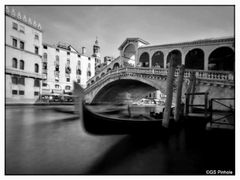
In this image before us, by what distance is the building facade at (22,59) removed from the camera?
9.03 metres

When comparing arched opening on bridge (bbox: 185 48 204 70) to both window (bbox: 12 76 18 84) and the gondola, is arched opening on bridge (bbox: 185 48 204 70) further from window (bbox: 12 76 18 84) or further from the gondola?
window (bbox: 12 76 18 84)

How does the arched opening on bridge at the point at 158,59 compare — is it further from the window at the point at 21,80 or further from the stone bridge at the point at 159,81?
the window at the point at 21,80

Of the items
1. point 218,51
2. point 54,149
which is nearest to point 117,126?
point 54,149

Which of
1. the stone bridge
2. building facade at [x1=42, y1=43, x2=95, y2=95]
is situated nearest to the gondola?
the stone bridge

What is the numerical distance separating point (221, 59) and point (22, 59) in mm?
14429

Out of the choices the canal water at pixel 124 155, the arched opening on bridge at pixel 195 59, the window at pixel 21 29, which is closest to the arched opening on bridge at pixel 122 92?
the arched opening on bridge at pixel 195 59

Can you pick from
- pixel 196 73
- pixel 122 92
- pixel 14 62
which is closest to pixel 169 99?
pixel 196 73

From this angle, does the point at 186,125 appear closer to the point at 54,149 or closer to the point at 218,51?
the point at 54,149

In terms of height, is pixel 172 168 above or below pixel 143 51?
below

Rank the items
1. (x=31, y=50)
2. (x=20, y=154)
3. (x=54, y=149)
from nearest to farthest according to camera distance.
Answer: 1. (x=20, y=154)
2. (x=54, y=149)
3. (x=31, y=50)

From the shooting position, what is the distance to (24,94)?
9.89 m

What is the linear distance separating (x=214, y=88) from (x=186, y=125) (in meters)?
1.81

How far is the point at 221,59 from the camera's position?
6.84 m

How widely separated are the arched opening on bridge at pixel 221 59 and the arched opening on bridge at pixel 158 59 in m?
2.93
